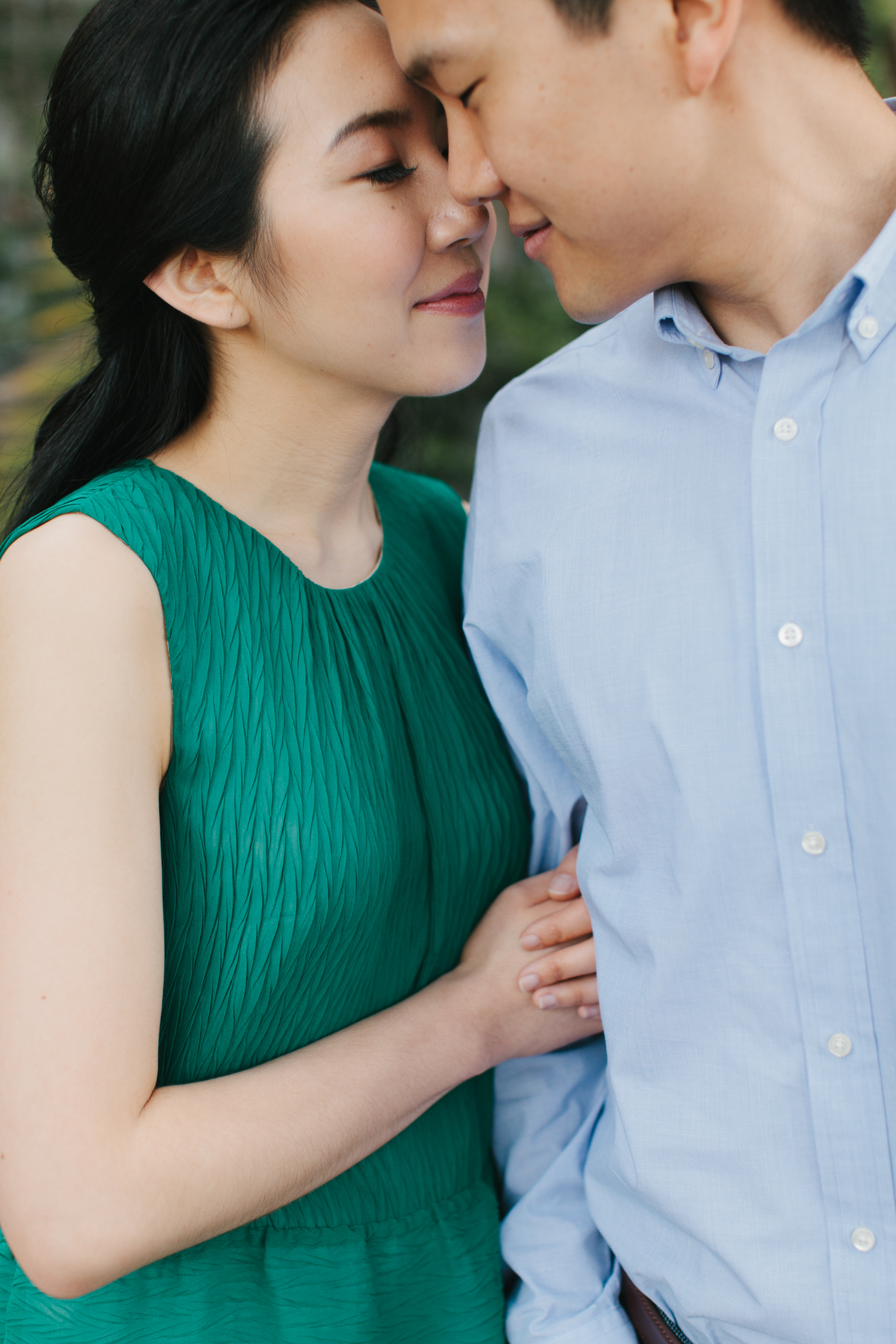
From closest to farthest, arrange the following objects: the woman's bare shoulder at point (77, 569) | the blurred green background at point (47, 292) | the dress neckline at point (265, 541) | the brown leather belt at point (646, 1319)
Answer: the woman's bare shoulder at point (77, 569), the brown leather belt at point (646, 1319), the dress neckline at point (265, 541), the blurred green background at point (47, 292)

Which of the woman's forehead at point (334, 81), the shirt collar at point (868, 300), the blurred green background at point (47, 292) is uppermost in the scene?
the blurred green background at point (47, 292)

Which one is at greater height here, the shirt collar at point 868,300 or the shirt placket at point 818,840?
the shirt collar at point 868,300

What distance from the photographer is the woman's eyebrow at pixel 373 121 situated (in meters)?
1.38

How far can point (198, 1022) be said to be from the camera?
52.1 inches

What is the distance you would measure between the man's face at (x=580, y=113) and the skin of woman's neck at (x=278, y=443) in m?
0.42

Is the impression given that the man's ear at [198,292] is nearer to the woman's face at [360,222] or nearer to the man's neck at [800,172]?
the woman's face at [360,222]

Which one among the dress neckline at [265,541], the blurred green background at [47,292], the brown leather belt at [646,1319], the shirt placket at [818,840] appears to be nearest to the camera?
the shirt placket at [818,840]

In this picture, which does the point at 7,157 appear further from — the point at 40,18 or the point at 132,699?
the point at 132,699

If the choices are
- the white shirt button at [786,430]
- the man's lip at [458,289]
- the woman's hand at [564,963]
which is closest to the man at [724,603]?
the white shirt button at [786,430]

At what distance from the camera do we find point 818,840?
1.08m

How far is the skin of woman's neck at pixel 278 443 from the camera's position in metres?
1.52

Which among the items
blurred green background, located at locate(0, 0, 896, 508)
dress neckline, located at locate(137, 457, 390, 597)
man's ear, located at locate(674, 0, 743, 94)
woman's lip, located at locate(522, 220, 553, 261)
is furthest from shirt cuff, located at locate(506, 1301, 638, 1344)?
blurred green background, located at locate(0, 0, 896, 508)

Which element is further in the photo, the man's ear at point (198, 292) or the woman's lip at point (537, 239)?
the man's ear at point (198, 292)

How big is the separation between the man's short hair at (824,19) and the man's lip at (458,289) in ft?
1.52
